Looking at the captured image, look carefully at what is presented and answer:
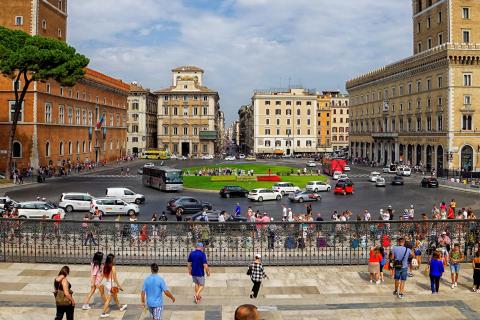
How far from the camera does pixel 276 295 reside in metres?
15.9

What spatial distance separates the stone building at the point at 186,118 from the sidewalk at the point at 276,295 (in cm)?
11553

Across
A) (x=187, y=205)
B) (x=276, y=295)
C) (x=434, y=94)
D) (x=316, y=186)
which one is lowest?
(x=276, y=295)

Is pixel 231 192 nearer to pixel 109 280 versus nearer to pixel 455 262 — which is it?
pixel 455 262

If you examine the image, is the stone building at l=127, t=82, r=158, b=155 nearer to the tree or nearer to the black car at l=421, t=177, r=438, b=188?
the tree

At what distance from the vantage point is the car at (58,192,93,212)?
36938mm

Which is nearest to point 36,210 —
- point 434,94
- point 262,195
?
point 262,195

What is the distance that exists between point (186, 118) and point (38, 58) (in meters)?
81.6

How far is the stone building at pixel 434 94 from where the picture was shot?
74.5m

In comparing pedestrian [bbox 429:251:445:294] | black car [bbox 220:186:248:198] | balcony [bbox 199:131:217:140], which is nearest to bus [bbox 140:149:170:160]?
balcony [bbox 199:131:217:140]

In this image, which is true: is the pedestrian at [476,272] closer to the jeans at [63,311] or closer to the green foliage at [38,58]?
the jeans at [63,311]

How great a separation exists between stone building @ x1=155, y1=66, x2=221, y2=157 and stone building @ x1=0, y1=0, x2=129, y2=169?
36.4m

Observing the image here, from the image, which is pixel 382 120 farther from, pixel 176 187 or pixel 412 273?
pixel 412 273

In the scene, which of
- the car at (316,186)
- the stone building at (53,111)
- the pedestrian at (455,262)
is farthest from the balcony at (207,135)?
the pedestrian at (455,262)

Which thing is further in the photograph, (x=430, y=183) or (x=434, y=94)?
(x=434, y=94)
